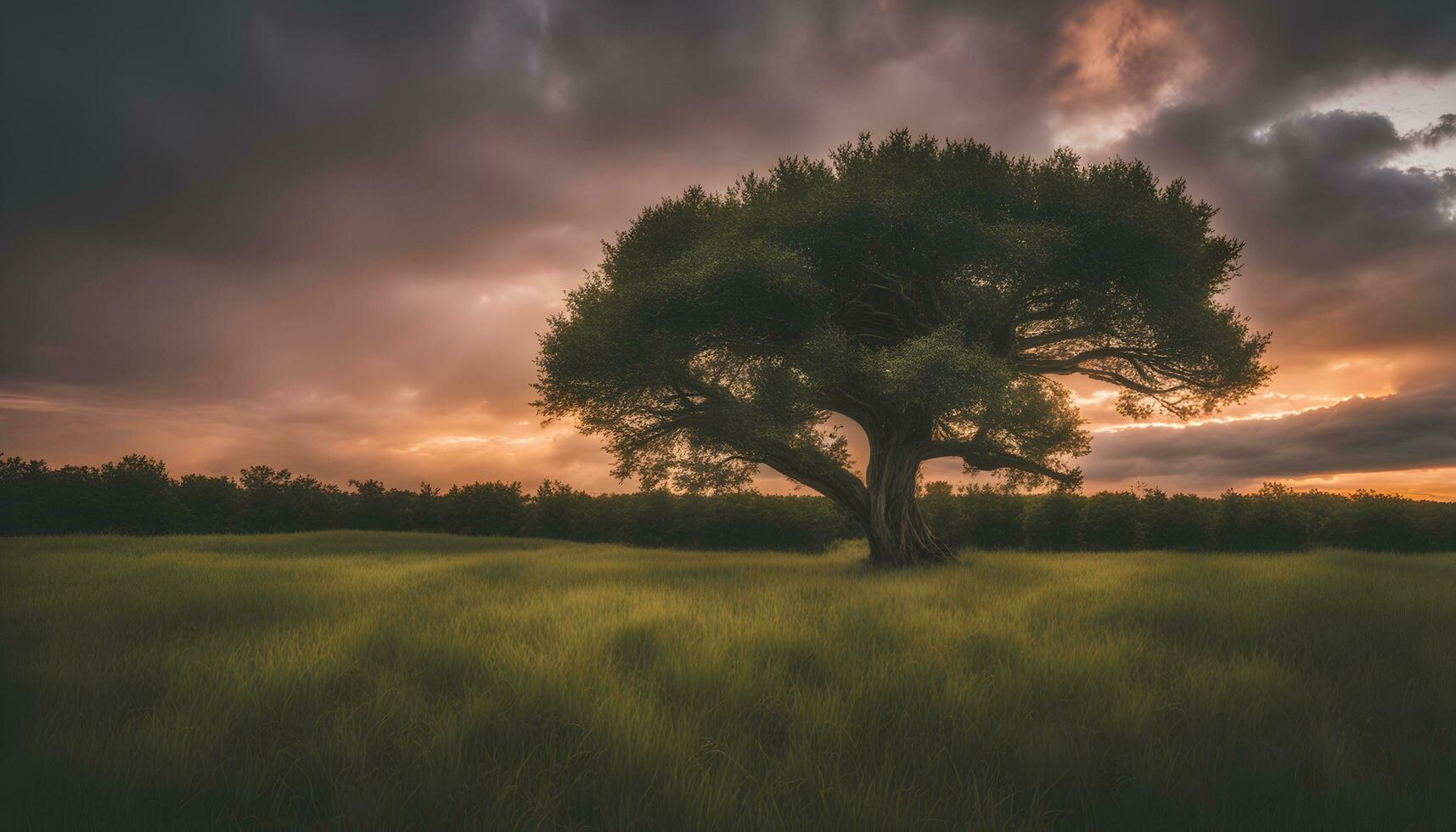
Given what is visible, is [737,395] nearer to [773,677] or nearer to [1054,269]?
[1054,269]

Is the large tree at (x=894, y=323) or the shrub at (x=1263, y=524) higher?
the large tree at (x=894, y=323)

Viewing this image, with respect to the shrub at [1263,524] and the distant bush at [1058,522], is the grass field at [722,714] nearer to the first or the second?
the distant bush at [1058,522]

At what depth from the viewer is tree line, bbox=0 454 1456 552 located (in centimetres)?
2823

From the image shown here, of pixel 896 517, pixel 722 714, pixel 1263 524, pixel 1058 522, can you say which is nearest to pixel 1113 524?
pixel 1058 522

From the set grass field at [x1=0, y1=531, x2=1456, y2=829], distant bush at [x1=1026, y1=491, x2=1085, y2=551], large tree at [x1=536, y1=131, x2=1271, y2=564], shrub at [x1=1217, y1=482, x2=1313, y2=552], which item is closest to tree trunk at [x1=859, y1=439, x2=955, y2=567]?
large tree at [x1=536, y1=131, x2=1271, y2=564]

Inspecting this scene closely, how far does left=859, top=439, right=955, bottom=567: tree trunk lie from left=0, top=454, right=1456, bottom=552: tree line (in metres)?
6.42

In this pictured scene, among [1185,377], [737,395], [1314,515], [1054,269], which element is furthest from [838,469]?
[1314,515]

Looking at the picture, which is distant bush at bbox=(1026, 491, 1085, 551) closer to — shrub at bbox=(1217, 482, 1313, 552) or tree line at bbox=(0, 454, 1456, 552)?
tree line at bbox=(0, 454, 1456, 552)

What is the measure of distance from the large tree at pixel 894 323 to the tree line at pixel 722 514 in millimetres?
7928

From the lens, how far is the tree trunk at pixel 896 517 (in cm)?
2133

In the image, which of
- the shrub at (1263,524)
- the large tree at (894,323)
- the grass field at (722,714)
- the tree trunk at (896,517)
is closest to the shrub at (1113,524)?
the shrub at (1263,524)

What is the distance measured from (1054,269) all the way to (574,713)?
17737mm

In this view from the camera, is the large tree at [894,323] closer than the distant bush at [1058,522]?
Yes

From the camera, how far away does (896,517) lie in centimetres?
2155
